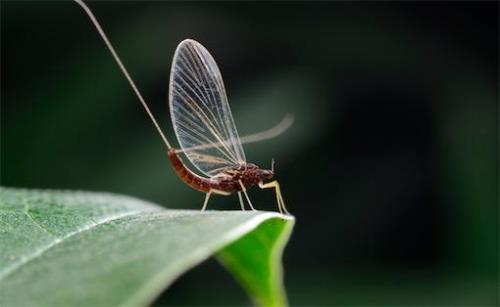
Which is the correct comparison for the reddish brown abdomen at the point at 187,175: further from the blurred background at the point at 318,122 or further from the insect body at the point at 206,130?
the blurred background at the point at 318,122

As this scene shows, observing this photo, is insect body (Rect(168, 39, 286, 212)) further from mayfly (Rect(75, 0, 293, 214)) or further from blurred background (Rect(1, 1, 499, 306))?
blurred background (Rect(1, 1, 499, 306))

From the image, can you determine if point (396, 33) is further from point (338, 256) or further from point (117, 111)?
point (117, 111)

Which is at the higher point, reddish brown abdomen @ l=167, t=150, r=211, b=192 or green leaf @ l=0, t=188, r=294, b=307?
green leaf @ l=0, t=188, r=294, b=307

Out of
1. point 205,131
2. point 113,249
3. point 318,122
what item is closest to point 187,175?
point 205,131

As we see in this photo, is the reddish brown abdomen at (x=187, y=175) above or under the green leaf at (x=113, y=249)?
under

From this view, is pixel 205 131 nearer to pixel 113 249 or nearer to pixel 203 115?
pixel 203 115

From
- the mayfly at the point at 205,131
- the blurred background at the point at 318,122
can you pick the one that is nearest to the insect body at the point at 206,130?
the mayfly at the point at 205,131

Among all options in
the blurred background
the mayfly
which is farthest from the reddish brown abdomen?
the blurred background
